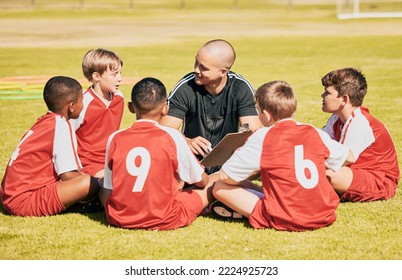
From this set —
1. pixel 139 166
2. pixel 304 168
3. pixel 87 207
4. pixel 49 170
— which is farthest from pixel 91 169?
pixel 304 168

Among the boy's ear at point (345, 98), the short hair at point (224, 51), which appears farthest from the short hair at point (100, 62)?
the boy's ear at point (345, 98)

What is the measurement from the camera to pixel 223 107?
25.5ft

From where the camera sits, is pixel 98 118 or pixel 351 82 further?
pixel 98 118

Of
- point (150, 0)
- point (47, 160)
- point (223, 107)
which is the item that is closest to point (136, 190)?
point (47, 160)

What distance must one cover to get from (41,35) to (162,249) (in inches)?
1135

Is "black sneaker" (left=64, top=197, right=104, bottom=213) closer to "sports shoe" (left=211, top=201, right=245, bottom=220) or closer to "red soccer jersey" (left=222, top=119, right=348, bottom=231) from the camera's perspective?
"sports shoe" (left=211, top=201, right=245, bottom=220)

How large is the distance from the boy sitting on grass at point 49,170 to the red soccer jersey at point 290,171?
1.40 metres

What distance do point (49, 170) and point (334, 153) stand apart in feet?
8.39

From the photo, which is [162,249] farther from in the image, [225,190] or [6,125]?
[6,125]

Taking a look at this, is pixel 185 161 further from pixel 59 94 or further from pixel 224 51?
pixel 224 51

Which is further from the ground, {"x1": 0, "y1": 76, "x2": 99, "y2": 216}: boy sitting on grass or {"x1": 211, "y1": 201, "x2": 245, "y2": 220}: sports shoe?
{"x1": 0, "y1": 76, "x2": 99, "y2": 216}: boy sitting on grass

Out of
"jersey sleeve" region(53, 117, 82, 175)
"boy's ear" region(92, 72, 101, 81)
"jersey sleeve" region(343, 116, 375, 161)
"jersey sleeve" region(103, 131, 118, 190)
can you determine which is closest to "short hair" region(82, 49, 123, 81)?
"boy's ear" region(92, 72, 101, 81)

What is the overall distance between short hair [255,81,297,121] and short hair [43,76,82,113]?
5.79ft

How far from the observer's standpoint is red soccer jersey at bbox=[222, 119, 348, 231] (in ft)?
19.5
